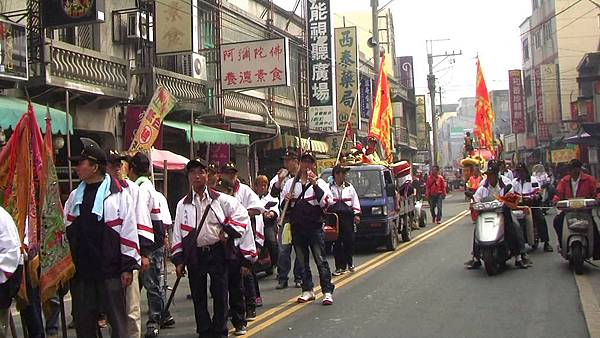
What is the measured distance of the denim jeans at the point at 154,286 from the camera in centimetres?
718

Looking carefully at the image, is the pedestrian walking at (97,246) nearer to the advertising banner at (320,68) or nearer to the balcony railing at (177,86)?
the balcony railing at (177,86)

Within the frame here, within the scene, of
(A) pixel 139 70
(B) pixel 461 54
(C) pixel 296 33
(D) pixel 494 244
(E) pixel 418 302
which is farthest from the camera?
(B) pixel 461 54

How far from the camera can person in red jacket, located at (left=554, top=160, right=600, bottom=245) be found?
1061 centimetres

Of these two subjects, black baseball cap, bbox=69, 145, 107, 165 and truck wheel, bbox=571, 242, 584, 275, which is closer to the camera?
black baseball cap, bbox=69, 145, 107, 165

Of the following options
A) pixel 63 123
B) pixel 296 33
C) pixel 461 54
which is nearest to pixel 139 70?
pixel 63 123

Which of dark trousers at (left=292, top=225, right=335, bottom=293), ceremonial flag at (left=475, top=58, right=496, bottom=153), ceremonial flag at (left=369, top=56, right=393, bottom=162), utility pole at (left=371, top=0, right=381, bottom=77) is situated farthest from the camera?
ceremonial flag at (left=475, top=58, right=496, bottom=153)

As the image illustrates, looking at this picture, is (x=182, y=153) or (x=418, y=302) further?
(x=182, y=153)

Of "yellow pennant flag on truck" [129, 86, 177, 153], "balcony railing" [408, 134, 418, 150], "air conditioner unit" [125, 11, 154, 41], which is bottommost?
"yellow pennant flag on truck" [129, 86, 177, 153]

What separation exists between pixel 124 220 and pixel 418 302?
4.51m

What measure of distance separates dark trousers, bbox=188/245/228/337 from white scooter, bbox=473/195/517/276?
A: 17.1ft

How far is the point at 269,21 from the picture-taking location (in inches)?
968

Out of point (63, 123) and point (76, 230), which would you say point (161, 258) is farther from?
point (63, 123)

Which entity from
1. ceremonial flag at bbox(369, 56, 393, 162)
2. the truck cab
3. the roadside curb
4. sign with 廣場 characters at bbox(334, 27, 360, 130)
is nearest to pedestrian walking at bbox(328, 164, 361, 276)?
the truck cab

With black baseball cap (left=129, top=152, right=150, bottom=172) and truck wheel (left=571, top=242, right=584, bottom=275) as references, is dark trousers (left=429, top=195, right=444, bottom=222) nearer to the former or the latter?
truck wheel (left=571, top=242, right=584, bottom=275)
